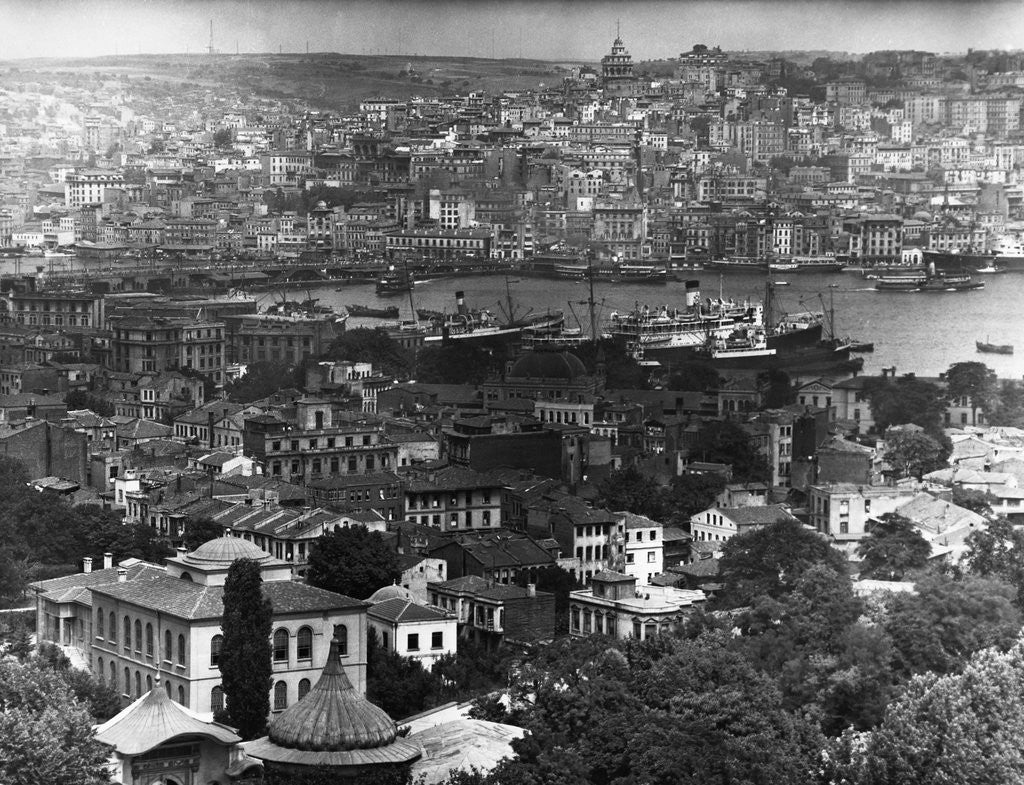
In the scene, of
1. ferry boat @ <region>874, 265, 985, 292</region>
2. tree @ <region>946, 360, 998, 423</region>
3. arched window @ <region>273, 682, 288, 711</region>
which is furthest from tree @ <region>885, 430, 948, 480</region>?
ferry boat @ <region>874, 265, 985, 292</region>

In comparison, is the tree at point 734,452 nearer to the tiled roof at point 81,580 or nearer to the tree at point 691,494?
the tree at point 691,494

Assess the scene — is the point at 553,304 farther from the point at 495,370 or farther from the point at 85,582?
the point at 85,582

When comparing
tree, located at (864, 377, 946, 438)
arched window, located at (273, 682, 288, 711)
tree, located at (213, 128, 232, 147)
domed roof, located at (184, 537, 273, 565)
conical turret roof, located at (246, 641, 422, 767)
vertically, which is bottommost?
tree, located at (864, 377, 946, 438)

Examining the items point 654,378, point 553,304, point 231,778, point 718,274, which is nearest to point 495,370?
point 654,378

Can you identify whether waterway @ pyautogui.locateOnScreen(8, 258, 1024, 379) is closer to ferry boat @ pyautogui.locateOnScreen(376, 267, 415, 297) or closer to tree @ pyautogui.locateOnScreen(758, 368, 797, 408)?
ferry boat @ pyautogui.locateOnScreen(376, 267, 415, 297)

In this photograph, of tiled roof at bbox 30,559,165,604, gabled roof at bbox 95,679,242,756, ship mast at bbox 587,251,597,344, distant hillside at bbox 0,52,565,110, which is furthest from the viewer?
distant hillside at bbox 0,52,565,110

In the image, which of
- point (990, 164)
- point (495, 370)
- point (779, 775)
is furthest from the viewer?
point (990, 164)

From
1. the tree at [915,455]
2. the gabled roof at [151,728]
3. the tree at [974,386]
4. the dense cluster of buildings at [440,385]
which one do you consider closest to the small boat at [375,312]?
the dense cluster of buildings at [440,385]
